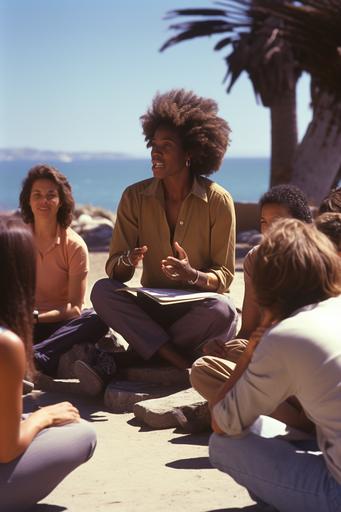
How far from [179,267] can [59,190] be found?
91 centimetres

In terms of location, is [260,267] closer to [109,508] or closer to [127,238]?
[109,508]

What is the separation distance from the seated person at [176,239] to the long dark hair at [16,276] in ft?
5.94

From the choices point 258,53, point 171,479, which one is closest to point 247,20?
point 258,53

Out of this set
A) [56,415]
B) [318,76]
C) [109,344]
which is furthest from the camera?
[318,76]

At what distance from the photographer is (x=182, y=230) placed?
4.93 metres

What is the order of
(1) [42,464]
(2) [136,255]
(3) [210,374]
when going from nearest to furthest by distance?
(1) [42,464], (3) [210,374], (2) [136,255]

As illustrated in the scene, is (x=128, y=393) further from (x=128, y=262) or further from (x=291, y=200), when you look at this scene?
(x=291, y=200)

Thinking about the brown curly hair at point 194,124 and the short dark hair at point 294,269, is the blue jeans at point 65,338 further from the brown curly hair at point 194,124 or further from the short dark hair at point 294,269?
the short dark hair at point 294,269

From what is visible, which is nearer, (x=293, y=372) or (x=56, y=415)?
(x=293, y=372)

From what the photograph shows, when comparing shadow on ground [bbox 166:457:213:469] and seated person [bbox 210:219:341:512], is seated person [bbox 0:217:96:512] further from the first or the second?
shadow on ground [bbox 166:457:213:469]

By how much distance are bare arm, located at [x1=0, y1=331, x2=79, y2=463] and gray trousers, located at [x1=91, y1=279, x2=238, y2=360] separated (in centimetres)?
182

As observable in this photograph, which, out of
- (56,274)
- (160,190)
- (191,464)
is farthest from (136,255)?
(191,464)

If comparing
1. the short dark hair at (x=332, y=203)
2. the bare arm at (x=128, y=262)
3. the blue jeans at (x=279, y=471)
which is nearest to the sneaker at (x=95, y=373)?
the bare arm at (x=128, y=262)

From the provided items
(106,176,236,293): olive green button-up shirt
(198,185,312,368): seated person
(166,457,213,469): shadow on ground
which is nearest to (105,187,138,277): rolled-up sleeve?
(106,176,236,293): olive green button-up shirt
